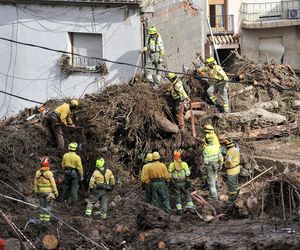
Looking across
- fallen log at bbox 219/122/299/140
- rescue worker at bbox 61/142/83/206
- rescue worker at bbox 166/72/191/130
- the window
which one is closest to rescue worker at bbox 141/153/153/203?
rescue worker at bbox 61/142/83/206

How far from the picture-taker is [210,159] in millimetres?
18297

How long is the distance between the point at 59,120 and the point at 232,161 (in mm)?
5184

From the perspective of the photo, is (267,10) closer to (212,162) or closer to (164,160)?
(164,160)

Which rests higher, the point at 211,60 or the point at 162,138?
the point at 211,60

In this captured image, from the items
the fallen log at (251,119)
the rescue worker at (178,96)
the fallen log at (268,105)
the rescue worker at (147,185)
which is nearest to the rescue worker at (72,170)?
the rescue worker at (147,185)

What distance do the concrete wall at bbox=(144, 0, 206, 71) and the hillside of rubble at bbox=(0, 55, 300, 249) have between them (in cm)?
240

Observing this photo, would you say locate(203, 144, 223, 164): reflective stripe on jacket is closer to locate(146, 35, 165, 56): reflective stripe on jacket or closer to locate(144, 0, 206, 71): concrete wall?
locate(146, 35, 165, 56): reflective stripe on jacket

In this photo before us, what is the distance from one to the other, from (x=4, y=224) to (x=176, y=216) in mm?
4036

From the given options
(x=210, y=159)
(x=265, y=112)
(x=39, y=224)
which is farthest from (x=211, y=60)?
(x=39, y=224)

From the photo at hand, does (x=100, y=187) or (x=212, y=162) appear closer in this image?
(x=100, y=187)

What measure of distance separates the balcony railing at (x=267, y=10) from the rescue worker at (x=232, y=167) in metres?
12.9

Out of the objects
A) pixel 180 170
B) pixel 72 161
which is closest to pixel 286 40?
pixel 180 170

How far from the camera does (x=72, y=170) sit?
18422mm

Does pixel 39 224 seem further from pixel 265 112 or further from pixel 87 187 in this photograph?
pixel 265 112
